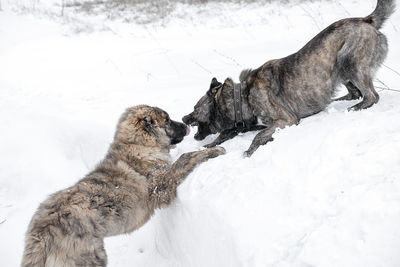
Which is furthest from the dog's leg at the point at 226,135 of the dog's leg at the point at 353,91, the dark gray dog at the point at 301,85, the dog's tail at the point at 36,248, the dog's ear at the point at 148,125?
the dog's tail at the point at 36,248

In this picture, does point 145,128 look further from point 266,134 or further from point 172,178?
point 266,134

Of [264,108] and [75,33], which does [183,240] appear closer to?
[264,108]

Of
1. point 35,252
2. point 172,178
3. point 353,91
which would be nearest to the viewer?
point 35,252

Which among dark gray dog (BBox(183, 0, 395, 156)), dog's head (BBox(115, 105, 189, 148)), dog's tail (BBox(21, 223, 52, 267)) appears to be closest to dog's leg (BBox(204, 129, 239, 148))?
dark gray dog (BBox(183, 0, 395, 156))

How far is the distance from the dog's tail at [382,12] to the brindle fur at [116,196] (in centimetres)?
256

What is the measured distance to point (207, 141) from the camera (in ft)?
17.6

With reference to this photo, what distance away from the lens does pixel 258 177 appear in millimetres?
2883

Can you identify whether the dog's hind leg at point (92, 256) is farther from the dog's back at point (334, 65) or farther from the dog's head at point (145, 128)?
the dog's back at point (334, 65)

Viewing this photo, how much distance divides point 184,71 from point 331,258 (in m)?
6.75

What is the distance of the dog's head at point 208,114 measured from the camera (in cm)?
510

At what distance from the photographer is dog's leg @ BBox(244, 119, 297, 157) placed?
4035 millimetres

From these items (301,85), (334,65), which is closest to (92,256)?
(301,85)

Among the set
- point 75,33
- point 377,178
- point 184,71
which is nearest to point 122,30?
point 75,33

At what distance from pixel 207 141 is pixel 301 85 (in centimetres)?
173
